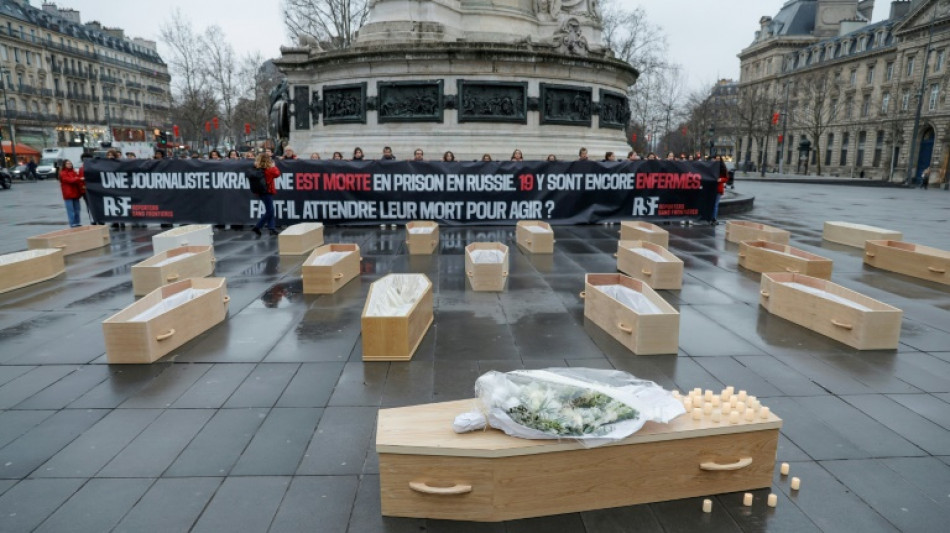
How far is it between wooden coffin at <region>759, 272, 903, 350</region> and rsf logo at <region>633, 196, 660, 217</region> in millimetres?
8886

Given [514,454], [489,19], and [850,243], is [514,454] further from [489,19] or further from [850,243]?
[489,19]

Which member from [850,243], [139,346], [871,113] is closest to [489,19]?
[850,243]

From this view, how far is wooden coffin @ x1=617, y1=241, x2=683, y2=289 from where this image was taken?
30.7 ft

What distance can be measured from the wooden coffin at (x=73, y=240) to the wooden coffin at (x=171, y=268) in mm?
3226

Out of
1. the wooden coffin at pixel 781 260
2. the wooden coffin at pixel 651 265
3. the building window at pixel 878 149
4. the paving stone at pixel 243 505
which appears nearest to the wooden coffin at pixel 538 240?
the wooden coffin at pixel 651 265

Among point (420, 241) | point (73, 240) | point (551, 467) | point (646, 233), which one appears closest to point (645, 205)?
point (646, 233)

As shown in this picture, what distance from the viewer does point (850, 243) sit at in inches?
552

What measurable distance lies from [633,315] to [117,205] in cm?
1584

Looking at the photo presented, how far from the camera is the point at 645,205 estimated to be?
17.1 meters

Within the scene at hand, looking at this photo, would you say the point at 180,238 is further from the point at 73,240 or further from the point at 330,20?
the point at 330,20

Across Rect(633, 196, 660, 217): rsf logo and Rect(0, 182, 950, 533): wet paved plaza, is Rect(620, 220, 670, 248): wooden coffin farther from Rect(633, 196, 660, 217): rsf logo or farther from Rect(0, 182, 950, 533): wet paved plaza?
Rect(633, 196, 660, 217): rsf logo

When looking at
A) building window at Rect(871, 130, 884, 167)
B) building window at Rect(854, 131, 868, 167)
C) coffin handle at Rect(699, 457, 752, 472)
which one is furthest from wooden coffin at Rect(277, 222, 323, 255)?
building window at Rect(854, 131, 868, 167)

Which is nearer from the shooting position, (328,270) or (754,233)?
(328,270)

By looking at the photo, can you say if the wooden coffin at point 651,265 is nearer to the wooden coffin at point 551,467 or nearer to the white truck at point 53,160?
the wooden coffin at point 551,467
